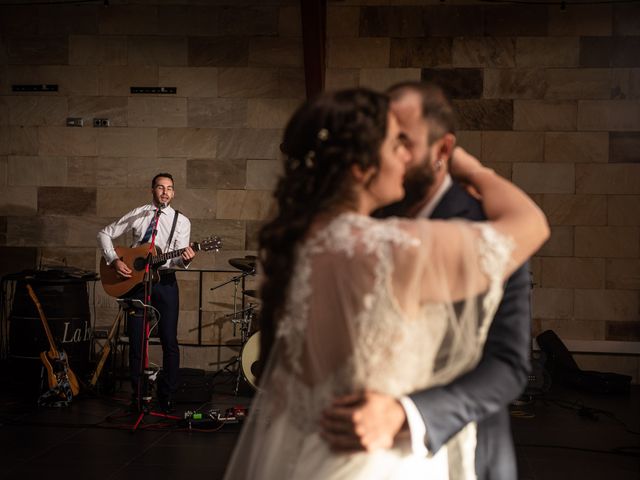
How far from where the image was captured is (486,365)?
137 centimetres

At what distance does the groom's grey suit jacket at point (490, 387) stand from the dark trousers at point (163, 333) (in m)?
4.47

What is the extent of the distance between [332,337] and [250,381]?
202 inches

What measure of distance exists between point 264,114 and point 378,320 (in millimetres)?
6771

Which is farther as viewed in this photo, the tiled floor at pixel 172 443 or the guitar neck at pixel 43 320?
the guitar neck at pixel 43 320

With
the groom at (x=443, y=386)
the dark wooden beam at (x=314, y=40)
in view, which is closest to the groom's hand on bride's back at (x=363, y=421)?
the groom at (x=443, y=386)

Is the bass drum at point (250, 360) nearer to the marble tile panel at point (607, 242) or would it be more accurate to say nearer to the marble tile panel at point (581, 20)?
the marble tile panel at point (607, 242)

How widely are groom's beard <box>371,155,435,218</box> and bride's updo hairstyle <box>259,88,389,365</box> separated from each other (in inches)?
6.5

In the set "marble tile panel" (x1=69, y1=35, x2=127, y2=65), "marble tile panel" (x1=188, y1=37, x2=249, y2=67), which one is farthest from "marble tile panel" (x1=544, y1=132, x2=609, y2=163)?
"marble tile panel" (x1=69, y1=35, x2=127, y2=65)

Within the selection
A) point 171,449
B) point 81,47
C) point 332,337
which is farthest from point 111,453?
point 81,47

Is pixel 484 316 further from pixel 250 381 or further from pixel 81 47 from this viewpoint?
pixel 81 47

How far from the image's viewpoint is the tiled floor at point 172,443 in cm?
419

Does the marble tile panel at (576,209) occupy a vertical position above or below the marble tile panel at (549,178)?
below

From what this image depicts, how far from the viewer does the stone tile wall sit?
7.48 m

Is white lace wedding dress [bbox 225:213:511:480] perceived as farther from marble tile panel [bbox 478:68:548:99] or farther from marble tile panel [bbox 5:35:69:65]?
marble tile panel [bbox 5:35:69:65]
